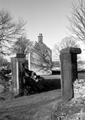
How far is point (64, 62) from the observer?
5.01 meters

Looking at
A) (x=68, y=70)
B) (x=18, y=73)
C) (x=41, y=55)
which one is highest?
(x=41, y=55)

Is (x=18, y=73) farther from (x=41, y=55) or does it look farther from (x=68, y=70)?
(x=41, y=55)

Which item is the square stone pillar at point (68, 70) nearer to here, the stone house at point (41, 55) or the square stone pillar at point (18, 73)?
the square stone pillar at point (18, 73)

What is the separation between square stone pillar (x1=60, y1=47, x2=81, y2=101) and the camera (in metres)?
4.85

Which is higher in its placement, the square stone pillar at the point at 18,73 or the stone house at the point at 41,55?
the stone house at the point at 41,55

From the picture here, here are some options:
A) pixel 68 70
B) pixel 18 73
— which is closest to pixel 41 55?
pixel 18 73

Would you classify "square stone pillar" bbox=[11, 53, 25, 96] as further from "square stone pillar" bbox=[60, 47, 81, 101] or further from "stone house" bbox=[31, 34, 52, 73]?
"stone house" bbox=[31, 34, 52, 73]

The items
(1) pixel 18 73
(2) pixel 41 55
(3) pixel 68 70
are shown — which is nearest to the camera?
(3) pixel 68 70

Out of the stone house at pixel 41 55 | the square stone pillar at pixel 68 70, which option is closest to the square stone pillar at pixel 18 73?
the square stone pillar at pixel 68 70

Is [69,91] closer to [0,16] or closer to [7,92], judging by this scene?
[7,92]

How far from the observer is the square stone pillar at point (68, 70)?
485cm

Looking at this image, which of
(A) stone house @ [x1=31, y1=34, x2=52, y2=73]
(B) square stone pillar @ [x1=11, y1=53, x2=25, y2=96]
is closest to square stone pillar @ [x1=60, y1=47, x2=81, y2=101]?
(B) square stone pillar @ [x1=11, y1=53, x2=25, y2=96]

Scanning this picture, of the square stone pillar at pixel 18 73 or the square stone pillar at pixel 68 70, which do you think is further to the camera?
the square stone pillar at pixel 18 73

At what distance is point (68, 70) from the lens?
16.2ft
